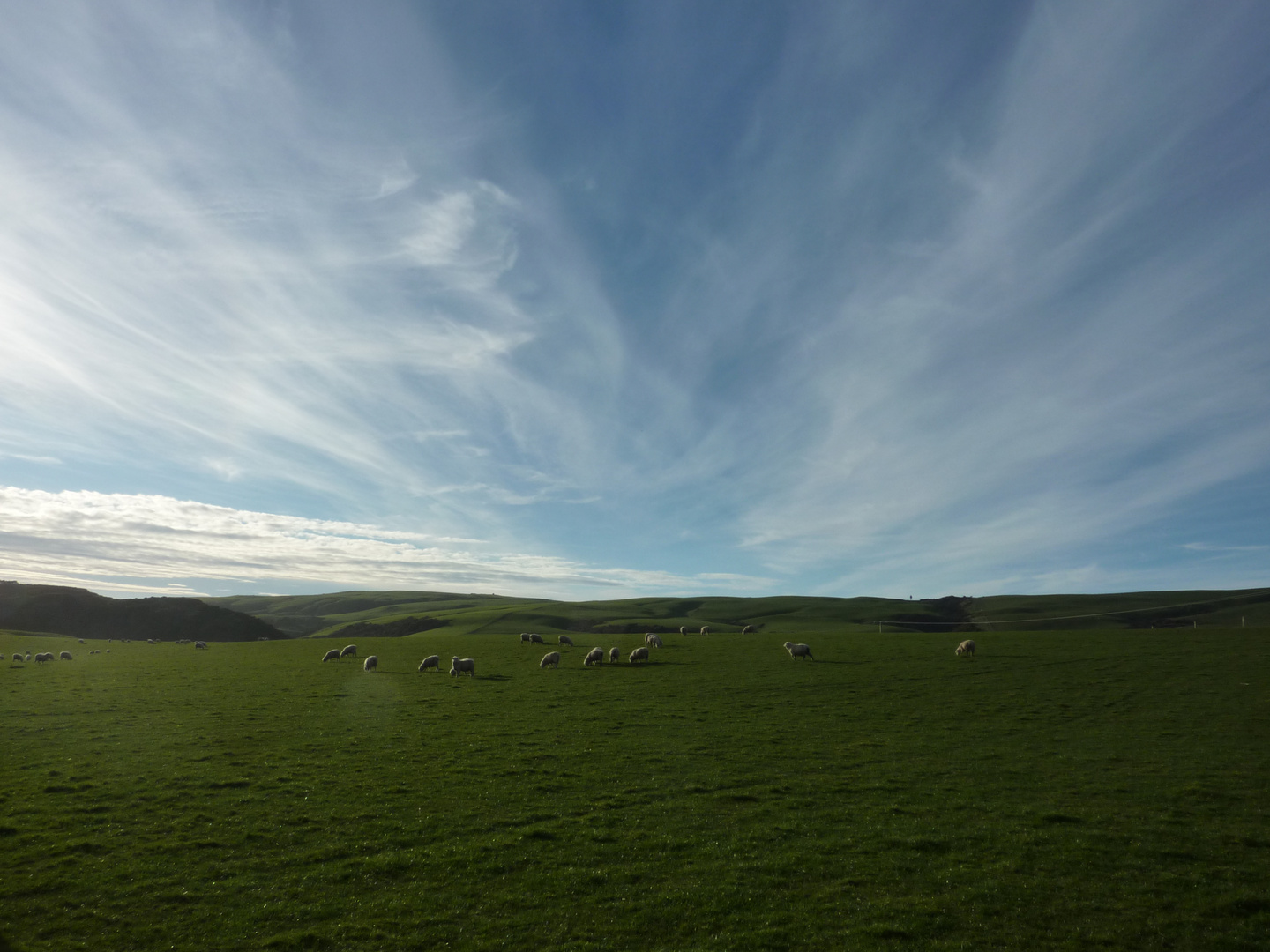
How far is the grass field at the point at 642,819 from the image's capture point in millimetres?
11914

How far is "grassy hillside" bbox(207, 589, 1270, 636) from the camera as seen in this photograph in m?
110

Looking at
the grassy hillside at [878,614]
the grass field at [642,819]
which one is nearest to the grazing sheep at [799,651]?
the grass field at [642,819]

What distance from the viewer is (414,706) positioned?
108 ft

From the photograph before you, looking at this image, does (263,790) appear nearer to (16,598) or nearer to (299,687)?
(299,687)

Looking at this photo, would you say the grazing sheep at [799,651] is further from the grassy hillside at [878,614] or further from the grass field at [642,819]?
the grassy hillside at [878,614]

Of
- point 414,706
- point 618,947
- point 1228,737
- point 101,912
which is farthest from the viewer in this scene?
point 414,706

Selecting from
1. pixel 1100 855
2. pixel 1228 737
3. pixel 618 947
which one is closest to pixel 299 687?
pixel 618 947

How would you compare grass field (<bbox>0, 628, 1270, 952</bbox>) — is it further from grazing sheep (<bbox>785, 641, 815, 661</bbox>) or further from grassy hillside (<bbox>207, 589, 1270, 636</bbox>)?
grassy hillside (<bbox>207, 589, 1270, 636</bbox>)

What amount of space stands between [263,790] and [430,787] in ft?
16.8

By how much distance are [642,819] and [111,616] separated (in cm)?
16089

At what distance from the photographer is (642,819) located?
1741 cm

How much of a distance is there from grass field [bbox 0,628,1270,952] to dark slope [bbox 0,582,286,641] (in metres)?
114

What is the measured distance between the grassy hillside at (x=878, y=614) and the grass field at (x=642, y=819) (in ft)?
229

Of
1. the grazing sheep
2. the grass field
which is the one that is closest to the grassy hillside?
the grazing sheep
